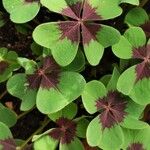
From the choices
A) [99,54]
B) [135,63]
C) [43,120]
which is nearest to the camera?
[99,54]

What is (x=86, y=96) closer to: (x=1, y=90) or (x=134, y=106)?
(x=134, y=106)

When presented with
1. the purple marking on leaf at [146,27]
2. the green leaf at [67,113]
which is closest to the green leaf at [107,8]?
the purple marking on leaf at [146,27]

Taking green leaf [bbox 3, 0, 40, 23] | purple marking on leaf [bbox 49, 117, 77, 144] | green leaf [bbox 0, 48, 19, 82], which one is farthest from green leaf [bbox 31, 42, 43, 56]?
purple marking on leaf [bbox 49, 117, 77, 144]

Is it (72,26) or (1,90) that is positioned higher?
(72,26)

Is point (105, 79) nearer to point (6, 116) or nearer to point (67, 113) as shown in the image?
point (67, 113)

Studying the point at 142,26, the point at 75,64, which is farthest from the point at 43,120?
the point at 142,26

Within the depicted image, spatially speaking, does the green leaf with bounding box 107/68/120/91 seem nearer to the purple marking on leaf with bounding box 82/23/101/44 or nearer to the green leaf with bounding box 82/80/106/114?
the green leaf with bounding box 82/80/106/114

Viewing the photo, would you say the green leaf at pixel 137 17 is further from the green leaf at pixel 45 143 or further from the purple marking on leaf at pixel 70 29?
the green leaf at pixel 45 143
